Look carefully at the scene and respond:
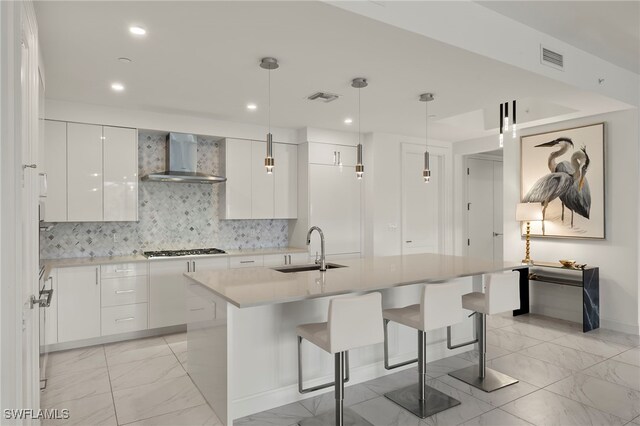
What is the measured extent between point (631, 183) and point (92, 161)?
5.93m

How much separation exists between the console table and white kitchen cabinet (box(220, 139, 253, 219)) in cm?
342

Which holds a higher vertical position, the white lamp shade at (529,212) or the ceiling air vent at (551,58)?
the ceiling air vent at (551,58)

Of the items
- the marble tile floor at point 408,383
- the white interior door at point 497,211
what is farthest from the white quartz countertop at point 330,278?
the white interior door at point 497,211

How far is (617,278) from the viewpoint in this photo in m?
4.62

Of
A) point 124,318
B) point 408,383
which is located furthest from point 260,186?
point 408,383

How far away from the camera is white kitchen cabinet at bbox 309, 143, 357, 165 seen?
5516 mm

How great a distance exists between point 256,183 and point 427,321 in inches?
128

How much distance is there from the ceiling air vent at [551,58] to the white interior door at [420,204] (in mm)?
2776

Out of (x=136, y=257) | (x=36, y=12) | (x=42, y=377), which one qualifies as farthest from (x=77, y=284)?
(x=36, y=12)

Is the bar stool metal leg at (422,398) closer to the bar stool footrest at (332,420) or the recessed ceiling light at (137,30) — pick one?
the bar stool footrest at (332,420)

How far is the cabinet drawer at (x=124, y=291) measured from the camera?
4180 millimetres

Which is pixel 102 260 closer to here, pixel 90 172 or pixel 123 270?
pixel 123 270

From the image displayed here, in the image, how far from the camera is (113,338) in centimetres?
426

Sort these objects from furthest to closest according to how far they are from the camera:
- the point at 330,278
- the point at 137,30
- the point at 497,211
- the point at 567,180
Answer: the point at 497,211 < the point at 567,180 < the point at 330,278 < the point at 137,30
